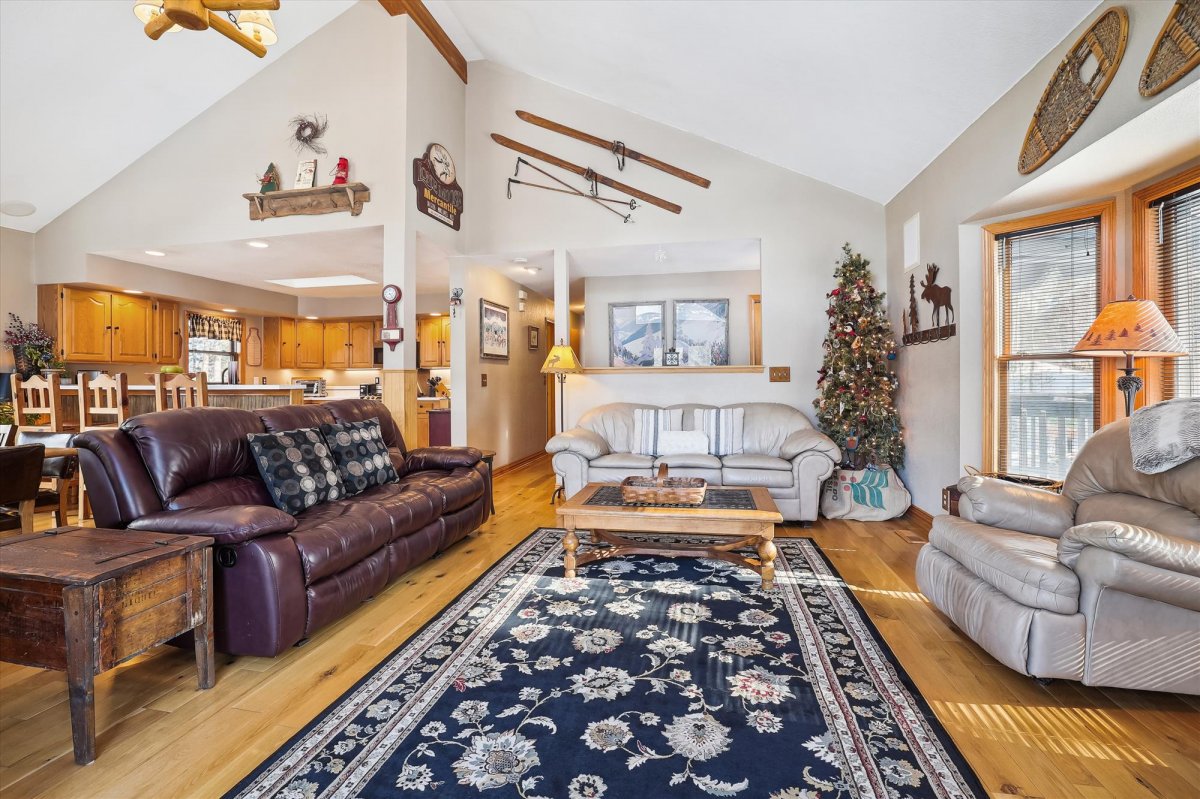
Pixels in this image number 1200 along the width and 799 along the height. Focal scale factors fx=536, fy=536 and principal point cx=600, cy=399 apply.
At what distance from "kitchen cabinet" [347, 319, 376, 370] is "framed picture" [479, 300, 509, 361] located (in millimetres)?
3099

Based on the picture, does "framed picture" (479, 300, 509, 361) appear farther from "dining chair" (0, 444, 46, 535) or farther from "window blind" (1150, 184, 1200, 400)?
"window blind" (1150, 184, 1200, 400)

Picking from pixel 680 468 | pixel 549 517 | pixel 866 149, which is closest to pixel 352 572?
pixel 549 517

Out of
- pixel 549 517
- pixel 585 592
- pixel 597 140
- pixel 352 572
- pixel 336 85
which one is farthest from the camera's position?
pixel 597 140

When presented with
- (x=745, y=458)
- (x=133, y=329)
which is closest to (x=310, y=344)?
(x=133, y=329)

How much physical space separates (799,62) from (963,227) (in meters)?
1.55

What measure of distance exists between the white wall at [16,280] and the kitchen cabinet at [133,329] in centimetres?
67

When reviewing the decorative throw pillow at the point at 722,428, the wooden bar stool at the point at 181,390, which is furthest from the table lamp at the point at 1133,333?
the wooden bar stool at the point at 181,390

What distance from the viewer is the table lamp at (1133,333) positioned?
89.6 inches

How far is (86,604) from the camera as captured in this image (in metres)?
1.51

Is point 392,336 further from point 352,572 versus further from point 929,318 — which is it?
point 929,318

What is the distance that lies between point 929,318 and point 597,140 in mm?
3489

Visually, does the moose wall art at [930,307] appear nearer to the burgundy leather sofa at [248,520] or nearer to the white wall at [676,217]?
the white wall at [676,217]

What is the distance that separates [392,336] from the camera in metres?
4.73

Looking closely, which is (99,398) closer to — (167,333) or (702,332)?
(167,333)
